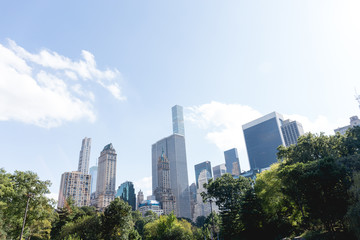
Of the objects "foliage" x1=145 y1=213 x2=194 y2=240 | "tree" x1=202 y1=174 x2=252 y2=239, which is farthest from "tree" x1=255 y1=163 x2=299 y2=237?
"foliage" x1=145 y1=213 x2=194 y2=240

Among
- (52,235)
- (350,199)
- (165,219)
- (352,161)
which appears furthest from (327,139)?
(52,235)

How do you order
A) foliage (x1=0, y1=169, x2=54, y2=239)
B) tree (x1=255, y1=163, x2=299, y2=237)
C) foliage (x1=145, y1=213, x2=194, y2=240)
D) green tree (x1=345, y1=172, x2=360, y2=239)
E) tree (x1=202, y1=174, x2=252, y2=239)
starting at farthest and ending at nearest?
tree (x1=202, y1=174, x2=252, y2=239) → foliage (x1=145, y1=213, x2=194, y2=240) → tree (x1=255, y1=163, x2=299, y2=237) → foliage (x1=0, y1=169, x2=54, y2=239) → green tree (x1=345, y1=172, x2=360, y2=239)

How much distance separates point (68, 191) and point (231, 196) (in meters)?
175

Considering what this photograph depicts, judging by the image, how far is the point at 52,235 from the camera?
211 ft

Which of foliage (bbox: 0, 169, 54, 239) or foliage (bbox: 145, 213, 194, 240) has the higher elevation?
foliage (bbox: 0, 169, 54, 239)

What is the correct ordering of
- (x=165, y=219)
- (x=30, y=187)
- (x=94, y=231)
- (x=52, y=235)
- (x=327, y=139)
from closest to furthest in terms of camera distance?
(x=30, y=187) < (x=94, y=231) < (x=327, y=139) < (x=165, y=219) < (x=52, y=235)

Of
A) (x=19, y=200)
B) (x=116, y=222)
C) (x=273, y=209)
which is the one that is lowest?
(x=116, y=222)

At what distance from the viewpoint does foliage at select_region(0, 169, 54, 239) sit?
37219 mm

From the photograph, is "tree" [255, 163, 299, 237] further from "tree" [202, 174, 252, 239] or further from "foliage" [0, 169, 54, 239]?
"foliage" [0, 169, 54, 239]

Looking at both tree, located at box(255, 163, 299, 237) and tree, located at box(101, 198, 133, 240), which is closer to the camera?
tree, located at box(101, 198, 133, 240)

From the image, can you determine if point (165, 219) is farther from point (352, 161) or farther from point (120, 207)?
point (352, 161)

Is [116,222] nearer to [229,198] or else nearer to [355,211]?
[229,198]

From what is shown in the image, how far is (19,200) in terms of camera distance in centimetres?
3850

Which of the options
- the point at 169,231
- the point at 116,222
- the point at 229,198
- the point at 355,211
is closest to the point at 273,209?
the point at 229,198
